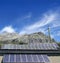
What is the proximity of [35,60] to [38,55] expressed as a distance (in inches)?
48.1

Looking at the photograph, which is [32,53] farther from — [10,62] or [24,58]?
[10,62]

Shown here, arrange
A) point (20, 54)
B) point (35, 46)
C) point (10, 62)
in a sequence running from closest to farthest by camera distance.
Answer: point (10, 62) → point (20, 54) → point (35, 46)

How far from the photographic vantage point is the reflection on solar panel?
1900cm

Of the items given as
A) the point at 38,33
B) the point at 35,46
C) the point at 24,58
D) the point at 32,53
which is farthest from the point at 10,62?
the point at 38,33

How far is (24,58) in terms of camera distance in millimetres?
19391

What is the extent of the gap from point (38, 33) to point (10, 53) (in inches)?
3375

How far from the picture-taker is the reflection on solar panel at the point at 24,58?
62.3ft

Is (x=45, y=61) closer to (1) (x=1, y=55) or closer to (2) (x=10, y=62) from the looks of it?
(2) (x=10, y=62)

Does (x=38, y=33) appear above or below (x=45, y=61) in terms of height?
above

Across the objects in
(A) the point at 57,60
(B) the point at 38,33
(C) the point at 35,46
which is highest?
(B) the point at 38,33

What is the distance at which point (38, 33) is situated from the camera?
106 metres

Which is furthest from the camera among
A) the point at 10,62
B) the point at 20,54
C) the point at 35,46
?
the point at 35,46

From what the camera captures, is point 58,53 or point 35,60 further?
point 58,53

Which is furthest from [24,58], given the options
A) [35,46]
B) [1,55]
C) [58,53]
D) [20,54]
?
[35,46]
